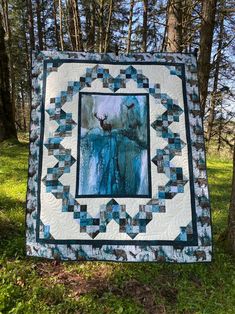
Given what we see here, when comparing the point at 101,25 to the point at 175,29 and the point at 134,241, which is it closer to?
the point at 175,29

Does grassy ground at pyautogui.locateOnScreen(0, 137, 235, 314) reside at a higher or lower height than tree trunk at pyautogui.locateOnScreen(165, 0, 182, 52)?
lower

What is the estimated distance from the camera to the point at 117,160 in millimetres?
3213

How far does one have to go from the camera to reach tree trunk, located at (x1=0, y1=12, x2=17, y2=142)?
826 cm

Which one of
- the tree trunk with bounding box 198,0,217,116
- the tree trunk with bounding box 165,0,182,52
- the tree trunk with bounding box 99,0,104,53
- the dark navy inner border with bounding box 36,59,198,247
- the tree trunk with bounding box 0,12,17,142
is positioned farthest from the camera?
the tree trunk with bounding box 99,0,104,53

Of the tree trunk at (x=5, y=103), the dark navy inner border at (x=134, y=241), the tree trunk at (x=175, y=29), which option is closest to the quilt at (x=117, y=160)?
the dark navy inner border at (x=134, y=241)

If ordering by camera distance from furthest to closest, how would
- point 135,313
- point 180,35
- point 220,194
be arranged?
point 180,35
point 220,194
point 135,313

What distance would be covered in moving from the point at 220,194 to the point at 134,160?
2921mm

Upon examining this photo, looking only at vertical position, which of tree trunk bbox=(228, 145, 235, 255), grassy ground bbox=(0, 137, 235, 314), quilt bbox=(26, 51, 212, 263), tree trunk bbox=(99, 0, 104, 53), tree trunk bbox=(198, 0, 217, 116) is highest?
tree trunk bbox=(99, 0, 104, 53)

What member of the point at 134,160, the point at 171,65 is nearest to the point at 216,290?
the point at 134,160

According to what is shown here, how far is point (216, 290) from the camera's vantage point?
3.11 meters

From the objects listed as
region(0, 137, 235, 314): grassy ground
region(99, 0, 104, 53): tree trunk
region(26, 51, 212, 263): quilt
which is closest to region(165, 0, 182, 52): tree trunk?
region(99, 0, 104, 53): tree trunk

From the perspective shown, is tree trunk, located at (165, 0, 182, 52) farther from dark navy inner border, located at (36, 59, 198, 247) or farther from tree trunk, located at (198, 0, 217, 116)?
dark navy inner border, located at (36, 59, 198, 247)

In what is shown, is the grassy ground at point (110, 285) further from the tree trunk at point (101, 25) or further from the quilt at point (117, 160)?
the tree trunk at point (101, 25)

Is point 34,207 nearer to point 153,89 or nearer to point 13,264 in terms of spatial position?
point 13,264
